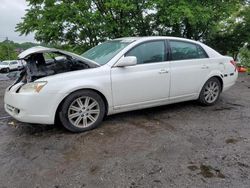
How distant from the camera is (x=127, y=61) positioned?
4.10 m

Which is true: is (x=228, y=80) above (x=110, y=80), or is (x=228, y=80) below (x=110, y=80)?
below

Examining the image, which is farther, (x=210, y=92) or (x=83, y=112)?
(x=210, y=92)

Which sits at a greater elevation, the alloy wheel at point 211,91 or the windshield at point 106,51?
the windshield at point 106,51

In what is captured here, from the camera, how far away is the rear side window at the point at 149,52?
448 centimetres

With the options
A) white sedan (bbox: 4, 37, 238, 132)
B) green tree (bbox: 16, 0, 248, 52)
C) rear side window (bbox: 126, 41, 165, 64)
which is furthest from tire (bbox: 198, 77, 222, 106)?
green tree (bbox: 16, 0, 248, 52)

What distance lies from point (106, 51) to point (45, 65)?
3.79 ft

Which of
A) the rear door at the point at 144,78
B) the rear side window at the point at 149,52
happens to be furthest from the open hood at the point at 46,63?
the rear side window at the point at 149,52

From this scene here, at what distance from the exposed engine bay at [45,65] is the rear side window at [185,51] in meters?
1.72

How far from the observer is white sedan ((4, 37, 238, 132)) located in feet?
12.4

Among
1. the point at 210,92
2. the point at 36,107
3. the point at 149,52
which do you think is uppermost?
the point at 149,52

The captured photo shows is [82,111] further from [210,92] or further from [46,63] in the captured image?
[210,92]

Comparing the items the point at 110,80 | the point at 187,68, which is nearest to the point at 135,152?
the point at 110,80

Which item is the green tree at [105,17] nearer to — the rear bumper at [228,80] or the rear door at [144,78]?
the rear bumper at [228,80]

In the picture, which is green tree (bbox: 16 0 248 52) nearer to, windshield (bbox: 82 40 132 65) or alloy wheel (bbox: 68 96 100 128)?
windshield (bbox: 82 40 132 65)
